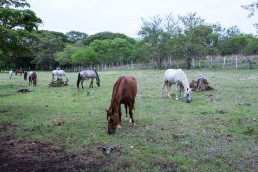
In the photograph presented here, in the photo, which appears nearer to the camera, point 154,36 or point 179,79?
point 179,79

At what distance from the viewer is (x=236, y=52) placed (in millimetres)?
56406

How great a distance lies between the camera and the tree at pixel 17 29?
413 inches

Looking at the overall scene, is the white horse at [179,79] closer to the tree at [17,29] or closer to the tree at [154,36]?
the tree at [17,29]

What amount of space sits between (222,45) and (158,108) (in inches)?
1828

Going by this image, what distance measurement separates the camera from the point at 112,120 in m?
8.09

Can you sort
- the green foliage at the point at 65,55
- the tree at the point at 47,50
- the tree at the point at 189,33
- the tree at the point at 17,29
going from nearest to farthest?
the tree at the point at 17,29 → the tree at the point at 189,33 → the green foliage at the point at 65,55 → the tree at the point at 47,50

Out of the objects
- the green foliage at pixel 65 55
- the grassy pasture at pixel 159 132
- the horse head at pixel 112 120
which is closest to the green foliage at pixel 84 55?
the green foliage at pixel 65 55

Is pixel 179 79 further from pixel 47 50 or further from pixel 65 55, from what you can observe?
pixel 47 50

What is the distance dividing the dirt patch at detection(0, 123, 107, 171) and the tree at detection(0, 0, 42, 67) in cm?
485

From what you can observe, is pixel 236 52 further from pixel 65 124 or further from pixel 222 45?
pixel 65 124

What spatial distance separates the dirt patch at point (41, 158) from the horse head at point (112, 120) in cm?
143

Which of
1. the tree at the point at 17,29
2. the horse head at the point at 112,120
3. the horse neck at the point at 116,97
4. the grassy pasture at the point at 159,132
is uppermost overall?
the tree at the point at 17,29

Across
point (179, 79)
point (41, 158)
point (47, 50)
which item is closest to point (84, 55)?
point (47, 50)

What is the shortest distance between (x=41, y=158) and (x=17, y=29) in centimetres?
684
